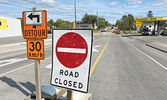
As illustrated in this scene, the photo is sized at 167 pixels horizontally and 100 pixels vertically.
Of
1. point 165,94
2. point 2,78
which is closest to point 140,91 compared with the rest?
point 165,94

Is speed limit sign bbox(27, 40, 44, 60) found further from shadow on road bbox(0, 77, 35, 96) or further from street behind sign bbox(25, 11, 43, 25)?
shadow on road bbox(0, 77, 35, 96)

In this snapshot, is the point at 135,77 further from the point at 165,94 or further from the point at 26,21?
the point at 26,21

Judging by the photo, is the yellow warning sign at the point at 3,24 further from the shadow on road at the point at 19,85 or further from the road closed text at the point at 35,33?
the road closed text at the point at 35,33

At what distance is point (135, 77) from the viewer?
6.13m

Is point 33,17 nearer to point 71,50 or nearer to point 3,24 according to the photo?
point 71,50

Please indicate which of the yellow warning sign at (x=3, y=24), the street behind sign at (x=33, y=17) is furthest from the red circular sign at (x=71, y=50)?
the yellow warning sign at (x=3, y=24)

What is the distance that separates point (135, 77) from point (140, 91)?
4.83 feet

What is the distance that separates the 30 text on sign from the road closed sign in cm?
36

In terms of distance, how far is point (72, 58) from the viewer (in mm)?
2723

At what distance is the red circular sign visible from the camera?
2.64 m

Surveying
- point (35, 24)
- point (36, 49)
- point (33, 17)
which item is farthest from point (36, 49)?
point (33, 17)

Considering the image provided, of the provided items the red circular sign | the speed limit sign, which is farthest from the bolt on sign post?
the red circular sign

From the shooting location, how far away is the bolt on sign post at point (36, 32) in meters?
3.12

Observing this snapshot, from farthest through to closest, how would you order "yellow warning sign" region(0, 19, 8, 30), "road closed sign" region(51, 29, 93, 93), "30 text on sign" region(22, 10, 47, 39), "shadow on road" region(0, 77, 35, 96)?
"yellow warning sign" region(0, 19, 8, 30), "shadow on road" region(0, 77, 35, 96), "30 text on sign" region(22, 10, 47, 39), "road closed sign" region(51, 29, 93, 93)
